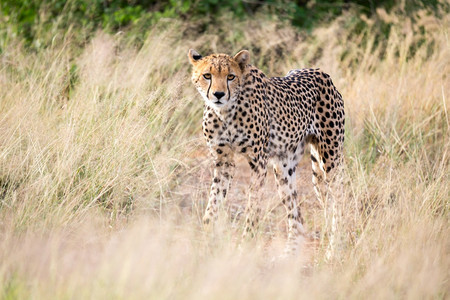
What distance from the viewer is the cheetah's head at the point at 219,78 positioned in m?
3.78

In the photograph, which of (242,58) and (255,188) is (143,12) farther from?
(255,188)

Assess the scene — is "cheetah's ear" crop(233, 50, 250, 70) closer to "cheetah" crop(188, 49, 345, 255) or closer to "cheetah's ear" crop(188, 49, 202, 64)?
"cheetah" crop(188, 49, 345, 255)

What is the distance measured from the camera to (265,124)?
162 inches

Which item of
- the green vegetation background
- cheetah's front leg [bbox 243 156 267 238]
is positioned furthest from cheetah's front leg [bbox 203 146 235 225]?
the green vegetation background

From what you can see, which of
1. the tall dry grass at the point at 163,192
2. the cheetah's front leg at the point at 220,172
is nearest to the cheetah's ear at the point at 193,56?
the tall dry grass at the point at 163,192

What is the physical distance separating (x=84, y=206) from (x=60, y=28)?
11.5 feet

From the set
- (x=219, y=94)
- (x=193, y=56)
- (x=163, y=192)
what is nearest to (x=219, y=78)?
(x=219, y=94)

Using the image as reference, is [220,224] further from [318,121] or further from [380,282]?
[318,121]

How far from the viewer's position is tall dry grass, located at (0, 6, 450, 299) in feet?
8.53

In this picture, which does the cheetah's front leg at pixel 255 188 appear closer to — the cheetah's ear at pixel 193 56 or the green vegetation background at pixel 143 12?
the cheetah's ear at pixel 193 56

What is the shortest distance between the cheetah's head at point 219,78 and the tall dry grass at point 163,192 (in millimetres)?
225

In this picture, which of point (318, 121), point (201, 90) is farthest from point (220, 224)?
point (318, 121)

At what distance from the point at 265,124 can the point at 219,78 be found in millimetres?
467

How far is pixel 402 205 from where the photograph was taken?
147 inches
